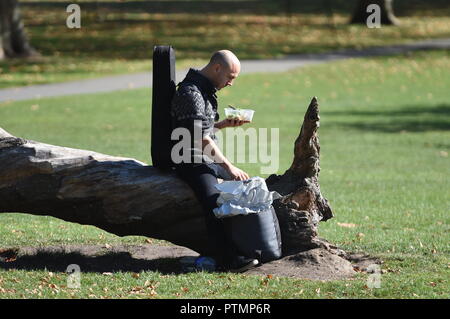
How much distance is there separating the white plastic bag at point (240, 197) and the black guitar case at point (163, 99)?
549 mm

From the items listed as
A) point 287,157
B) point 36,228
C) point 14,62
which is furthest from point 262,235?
point 14,62

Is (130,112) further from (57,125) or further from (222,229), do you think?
(222,229)

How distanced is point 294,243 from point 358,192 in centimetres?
486

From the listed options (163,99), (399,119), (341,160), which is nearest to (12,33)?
(399,119)

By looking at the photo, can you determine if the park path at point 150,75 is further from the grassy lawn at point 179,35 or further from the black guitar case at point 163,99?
the black guitar case at point 163,99

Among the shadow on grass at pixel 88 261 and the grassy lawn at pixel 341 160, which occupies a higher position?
the shadow on grass at pixel 88 261

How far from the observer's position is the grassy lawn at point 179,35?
28.7 meters

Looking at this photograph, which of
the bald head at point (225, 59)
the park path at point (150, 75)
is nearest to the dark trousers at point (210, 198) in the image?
the bald head at point (225, 59)

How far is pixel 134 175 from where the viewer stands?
314 inches

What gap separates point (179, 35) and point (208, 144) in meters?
28.2

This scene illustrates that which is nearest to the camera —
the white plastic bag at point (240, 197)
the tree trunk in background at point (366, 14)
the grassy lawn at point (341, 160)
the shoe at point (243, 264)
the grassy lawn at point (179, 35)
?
the grassy lawn at point (341, 160)

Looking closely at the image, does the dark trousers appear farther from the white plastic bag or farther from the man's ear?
the man's ear

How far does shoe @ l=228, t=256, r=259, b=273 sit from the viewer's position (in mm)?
7792

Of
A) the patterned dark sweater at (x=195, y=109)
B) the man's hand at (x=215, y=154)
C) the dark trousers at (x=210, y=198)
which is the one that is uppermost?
the patterned dark sweater at (x=195, y=109)
